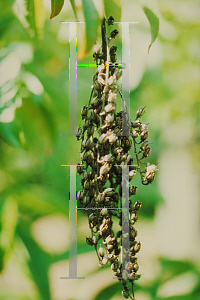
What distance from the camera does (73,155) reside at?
1.04 m

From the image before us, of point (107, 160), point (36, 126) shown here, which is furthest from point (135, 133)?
point (36, 126)

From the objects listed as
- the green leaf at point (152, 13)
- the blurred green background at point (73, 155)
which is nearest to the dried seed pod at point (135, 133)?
the blurred green background at point (73, 155)

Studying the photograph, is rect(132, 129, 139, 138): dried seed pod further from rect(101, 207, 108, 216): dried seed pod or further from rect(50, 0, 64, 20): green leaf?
rect(50, 0, 64, 20): green leaf

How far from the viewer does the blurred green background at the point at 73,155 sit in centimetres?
102

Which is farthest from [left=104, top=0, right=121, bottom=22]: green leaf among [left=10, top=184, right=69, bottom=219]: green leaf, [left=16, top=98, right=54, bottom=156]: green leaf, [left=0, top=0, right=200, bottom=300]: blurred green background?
[left=10, top=184, right=69, bottom=219]: green leaf

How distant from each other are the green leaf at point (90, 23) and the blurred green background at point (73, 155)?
22 millimetres

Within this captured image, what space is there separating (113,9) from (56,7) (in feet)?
0.66

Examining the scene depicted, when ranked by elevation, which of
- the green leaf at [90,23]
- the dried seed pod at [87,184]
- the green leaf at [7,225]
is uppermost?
the green leaf at [90,23]

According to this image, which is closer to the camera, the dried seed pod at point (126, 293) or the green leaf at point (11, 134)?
the dried seed pod at point (126, 293)

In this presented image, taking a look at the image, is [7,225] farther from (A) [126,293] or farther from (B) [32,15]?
(B) [32,15]

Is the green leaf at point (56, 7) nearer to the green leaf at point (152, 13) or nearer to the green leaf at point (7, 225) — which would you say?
the green leaf at point (152, 13)

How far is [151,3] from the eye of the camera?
1.05 m

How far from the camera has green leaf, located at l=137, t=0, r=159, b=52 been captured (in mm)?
1048

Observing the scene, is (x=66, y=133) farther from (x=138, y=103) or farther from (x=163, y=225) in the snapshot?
(x=163, y=225)
